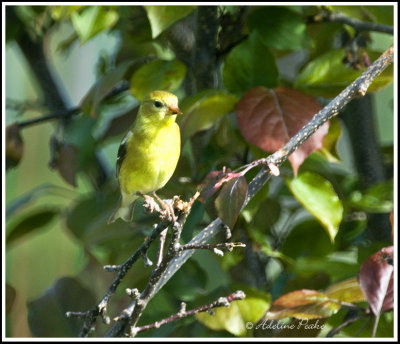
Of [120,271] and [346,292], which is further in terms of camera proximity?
[346,292]

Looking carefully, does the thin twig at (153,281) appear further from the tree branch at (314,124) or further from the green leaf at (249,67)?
the green leaf at (249,67)

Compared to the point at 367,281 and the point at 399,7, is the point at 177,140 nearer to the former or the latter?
the point at 367,281

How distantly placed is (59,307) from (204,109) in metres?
0.29

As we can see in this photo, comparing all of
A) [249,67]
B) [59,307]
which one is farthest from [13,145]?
[249,67]

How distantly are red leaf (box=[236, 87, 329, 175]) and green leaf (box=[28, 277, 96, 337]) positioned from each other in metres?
0.29

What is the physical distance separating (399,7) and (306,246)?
32 cm

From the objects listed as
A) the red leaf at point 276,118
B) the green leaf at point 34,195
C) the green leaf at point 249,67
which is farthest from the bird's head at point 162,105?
the green leaf at point 34,195

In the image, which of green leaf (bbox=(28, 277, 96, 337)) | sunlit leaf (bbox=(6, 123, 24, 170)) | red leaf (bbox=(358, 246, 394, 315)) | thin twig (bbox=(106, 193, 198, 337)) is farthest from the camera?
sunlit leaf (bbox=(6, 123, 24, 170))

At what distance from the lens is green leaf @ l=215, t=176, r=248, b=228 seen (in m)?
0.39

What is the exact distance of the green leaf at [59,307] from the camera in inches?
27.5

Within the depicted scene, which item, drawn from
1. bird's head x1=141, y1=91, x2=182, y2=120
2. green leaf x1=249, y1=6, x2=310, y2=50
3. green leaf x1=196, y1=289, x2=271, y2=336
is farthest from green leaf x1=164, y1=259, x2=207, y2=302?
bird's head x1=141, y1=91, x2=182, y2=120

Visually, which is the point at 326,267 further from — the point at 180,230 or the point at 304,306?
the point at 180,230

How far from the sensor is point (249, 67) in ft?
2.35

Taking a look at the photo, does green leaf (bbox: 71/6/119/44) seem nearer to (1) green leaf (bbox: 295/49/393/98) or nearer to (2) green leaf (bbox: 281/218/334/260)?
(1) green leaf (bbox: 295/49/393/98)
